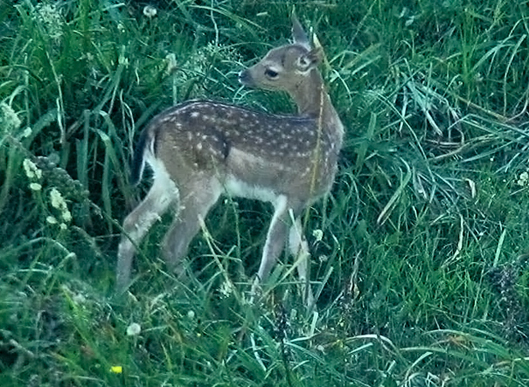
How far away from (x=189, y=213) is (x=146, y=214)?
0.28 metres

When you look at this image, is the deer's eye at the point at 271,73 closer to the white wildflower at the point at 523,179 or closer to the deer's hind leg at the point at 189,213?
the deer's hind leg at the point at 189,213

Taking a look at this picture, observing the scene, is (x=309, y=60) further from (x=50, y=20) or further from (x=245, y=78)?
(x=50, y=20)

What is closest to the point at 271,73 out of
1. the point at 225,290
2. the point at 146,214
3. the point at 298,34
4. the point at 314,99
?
the point at 314,99

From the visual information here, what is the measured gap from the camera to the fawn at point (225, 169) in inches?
257

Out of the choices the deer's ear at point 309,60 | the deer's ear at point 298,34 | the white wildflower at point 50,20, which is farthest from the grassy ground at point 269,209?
the deer's ear at point 309,60

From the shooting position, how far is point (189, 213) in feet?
21.5

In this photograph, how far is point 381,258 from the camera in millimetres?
6836

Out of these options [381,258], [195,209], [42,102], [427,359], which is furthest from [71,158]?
[427,359]

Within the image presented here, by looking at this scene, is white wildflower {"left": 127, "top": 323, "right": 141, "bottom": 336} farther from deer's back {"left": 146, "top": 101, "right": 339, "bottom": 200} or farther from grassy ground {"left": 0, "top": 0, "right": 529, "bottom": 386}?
deer's back {"left": 146, "top": 101, "right": 339, "bottom": 200}

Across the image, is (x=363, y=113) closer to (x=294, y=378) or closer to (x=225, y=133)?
(x=225, y=133)

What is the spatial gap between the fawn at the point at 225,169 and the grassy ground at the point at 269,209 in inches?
5.6

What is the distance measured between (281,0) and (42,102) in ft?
6.14

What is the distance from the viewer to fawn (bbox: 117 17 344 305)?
6527 millimetres

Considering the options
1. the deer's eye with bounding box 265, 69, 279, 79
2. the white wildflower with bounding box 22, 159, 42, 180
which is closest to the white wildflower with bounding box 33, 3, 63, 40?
the deer's eye with bounding box 265, 69, 279, 79
